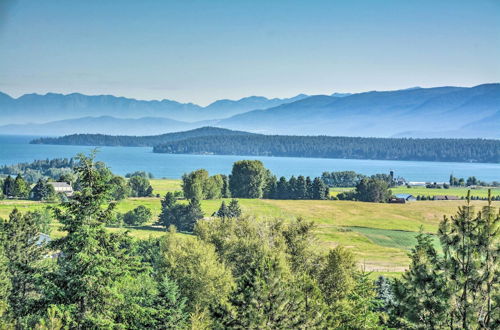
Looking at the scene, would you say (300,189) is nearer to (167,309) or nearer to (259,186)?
(259,186)

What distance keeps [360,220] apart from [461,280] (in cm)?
7962

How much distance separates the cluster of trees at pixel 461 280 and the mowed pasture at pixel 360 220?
4337 cm

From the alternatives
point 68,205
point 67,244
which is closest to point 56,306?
point 67,244

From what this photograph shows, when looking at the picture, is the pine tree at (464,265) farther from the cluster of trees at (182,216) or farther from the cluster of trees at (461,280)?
the cluster of trees at (182,216)

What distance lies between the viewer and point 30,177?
7244 inches

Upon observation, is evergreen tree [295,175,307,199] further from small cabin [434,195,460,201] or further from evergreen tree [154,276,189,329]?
evergreen tree [154,276,189,329]

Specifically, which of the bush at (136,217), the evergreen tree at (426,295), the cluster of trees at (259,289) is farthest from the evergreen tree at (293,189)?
the evergreen tree at (426,295)

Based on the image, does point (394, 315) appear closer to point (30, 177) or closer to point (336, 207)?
point (336, 207)

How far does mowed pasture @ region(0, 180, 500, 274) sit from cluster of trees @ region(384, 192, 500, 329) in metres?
43.4

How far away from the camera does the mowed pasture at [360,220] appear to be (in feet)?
235

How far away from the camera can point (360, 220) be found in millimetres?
95875

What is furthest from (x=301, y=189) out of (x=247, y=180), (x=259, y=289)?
(x=259, y=289)

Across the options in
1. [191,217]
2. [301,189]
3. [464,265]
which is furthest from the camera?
[301,189]

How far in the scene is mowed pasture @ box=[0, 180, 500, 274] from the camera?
7150 centimetres
